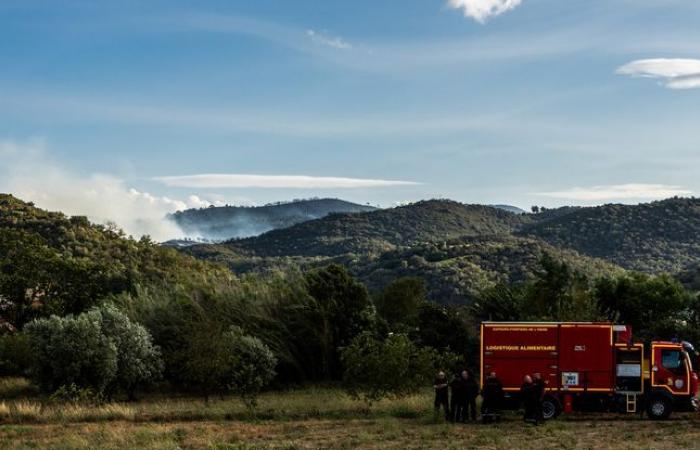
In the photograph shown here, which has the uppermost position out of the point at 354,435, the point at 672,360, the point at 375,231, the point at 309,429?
the point at 375,231

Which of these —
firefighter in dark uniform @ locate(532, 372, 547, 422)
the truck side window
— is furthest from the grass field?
the truck side window

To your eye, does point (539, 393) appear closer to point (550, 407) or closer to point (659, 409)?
point (550, 407)

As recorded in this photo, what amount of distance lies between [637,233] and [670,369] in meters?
112

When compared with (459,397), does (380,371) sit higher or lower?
higher

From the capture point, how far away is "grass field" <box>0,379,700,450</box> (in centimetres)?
1867

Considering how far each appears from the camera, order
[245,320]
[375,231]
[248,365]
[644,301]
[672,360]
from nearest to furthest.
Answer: [672,360] → [248,365] → [245,320] → [644,301] → [375,231]

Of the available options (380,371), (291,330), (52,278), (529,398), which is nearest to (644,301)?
(291,330)

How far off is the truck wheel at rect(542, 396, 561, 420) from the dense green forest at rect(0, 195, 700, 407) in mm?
4845

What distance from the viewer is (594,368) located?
2420 centimetres

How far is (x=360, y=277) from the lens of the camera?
10544 centimetres

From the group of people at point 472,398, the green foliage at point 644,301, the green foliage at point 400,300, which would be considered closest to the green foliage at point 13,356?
the green foliage at point 400,300

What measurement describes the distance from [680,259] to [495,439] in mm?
109964

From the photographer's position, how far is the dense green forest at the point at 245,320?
30297 mm

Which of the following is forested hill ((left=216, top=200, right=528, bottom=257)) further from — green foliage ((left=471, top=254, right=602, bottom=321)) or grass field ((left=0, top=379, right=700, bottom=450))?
grass field ((left=0, top=379, right=700, bottom=450))
